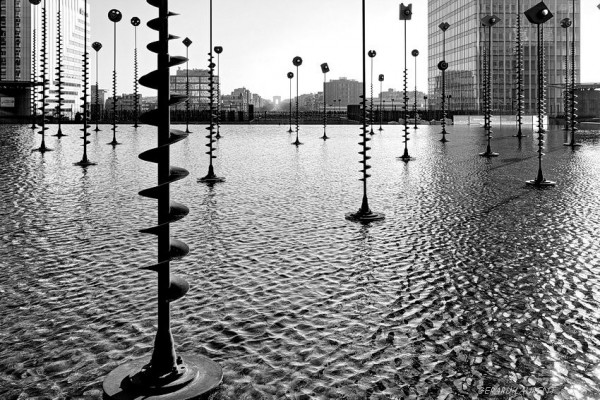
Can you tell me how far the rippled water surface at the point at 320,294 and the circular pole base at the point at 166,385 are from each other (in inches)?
3.7

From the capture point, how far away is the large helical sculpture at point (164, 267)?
408 cm

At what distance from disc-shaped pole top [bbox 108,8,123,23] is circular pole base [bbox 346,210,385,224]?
25272 mm

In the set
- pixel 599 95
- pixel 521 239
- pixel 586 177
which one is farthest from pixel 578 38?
pixel 521 239

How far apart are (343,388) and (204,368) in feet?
A: 3.33

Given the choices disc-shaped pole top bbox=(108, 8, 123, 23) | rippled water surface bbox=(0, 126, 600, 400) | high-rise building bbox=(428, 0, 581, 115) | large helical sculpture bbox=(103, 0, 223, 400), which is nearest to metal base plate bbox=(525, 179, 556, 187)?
rippled water surface bbox=(0, 126, 600, 400)

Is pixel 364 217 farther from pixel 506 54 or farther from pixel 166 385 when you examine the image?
pixel 506 54

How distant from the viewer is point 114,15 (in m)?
31.8

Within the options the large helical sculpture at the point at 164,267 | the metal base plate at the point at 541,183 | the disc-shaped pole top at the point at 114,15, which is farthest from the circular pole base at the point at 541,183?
the disc-shaped pole top at the point at 114,15

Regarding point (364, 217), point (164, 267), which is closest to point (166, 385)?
point (164, 267)

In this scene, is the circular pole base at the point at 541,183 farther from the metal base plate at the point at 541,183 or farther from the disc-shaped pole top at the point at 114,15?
the disc-shaped pole top at the point at 114,15

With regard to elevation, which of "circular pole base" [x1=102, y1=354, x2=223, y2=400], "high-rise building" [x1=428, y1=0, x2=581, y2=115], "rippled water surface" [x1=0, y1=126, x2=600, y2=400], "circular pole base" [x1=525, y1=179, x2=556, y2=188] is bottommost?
"circular pole base" [x1=102, y1=354, x2=223, y2=400]

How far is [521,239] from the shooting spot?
904 cm

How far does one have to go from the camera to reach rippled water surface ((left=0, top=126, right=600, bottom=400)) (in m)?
4.19

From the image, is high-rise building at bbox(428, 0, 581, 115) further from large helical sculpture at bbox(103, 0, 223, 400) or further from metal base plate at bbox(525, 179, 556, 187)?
large helical sculpture at bbox(103, 0, 223, 400)
